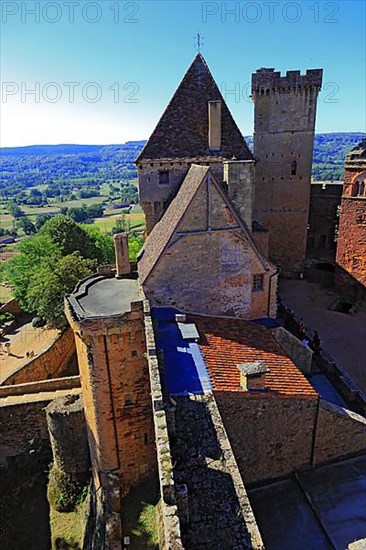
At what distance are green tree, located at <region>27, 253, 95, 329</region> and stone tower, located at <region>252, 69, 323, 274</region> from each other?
15.2 m

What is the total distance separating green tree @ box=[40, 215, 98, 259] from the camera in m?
39.8

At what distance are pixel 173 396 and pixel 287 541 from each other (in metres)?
5.07

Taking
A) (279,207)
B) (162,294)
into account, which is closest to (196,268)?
(162,294)

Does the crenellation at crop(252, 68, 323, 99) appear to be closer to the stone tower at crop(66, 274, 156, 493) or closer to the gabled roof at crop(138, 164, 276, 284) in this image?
the gabled roof at crop(138, 164, 276, 284)

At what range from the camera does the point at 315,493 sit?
1305 cm

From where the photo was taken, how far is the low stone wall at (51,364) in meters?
26.3

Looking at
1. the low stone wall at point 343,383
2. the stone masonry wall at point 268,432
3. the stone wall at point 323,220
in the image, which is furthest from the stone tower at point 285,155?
the stone masonry wall at point 268,432

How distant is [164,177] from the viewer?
2397cm

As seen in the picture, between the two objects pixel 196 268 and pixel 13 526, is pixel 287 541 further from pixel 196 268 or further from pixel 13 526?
pixel 13 526

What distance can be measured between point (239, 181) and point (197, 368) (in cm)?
1042

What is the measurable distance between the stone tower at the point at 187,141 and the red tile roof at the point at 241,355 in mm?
9803

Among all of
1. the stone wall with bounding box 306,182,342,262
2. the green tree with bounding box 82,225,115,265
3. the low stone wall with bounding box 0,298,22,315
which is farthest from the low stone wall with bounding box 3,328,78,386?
the stone wall with bounding box 306,182,342,262

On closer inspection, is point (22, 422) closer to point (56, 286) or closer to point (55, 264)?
point (56, 286)

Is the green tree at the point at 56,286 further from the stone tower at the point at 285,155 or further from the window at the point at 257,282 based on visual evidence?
the window at the point at 257,282
